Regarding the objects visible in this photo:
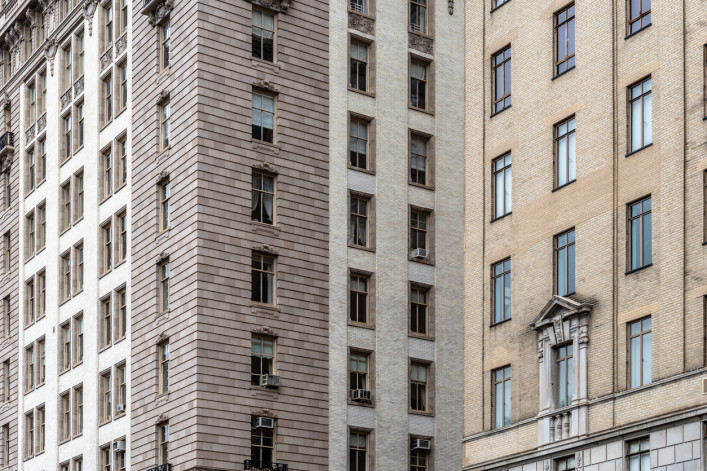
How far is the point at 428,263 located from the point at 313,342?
7.22m

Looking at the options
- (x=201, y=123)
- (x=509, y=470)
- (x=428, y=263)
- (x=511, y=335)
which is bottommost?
(x=509, y=470)

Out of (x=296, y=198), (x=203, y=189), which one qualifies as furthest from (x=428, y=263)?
(x=203, y=189)

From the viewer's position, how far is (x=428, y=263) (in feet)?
229

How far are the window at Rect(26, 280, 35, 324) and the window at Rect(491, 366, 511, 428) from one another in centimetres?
3298

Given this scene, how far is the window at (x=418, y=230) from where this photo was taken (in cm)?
7006

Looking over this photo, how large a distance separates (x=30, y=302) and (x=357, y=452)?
23518 mm

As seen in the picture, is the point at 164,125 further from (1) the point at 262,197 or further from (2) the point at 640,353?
(2) the point at 640,353

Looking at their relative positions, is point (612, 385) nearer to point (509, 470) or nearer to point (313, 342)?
point (509, 470)

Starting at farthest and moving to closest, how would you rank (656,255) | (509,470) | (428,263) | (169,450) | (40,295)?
1. (40,295)
2. (428,263)
3. (169,450)
4. (509,470)
5. (656,255)

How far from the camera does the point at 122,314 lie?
70.8 meters

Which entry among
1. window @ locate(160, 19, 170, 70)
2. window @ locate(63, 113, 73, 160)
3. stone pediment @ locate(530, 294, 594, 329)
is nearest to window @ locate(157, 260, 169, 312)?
window @ locate(160, 19, 170, 70)

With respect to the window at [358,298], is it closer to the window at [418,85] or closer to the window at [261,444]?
the window at [261,444]

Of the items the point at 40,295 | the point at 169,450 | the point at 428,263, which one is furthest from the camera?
the point at 40,295

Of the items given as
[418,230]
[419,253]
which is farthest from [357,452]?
[418,230]
